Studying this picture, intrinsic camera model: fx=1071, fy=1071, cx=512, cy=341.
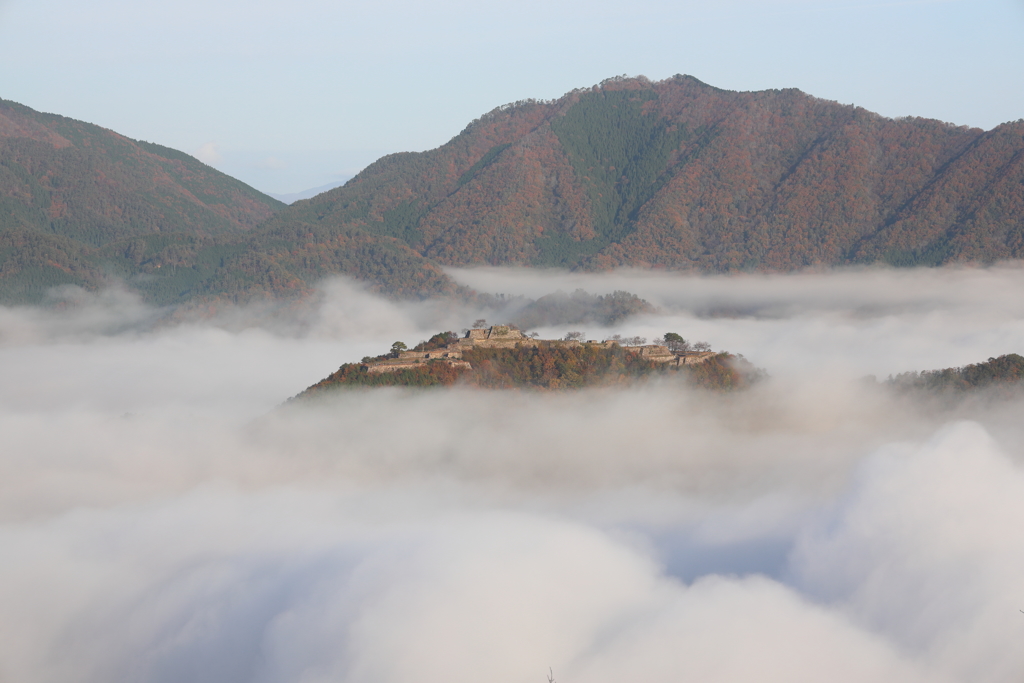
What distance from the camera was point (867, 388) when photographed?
13862 cm

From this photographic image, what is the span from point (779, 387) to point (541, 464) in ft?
114

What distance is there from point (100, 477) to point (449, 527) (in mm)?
53524

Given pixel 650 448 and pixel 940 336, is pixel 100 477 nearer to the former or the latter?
pixel 650 448

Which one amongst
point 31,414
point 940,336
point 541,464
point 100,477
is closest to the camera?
point 541,464

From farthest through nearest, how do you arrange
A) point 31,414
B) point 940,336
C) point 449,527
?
point 940,336, point 31,414, point 449,527

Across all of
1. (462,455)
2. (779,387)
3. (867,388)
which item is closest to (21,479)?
(462,455)

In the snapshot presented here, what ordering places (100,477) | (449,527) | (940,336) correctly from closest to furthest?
(449,527), (100,477), (940,336)

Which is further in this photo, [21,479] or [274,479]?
[21,479]

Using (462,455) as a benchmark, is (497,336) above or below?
above

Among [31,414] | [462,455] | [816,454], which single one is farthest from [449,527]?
[31,414]

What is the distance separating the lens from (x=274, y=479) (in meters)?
120

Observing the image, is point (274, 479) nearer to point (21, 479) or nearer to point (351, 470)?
point (351, 470)

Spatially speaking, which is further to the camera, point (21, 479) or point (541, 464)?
point (21, 479)

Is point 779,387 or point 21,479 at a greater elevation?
point 779,387
